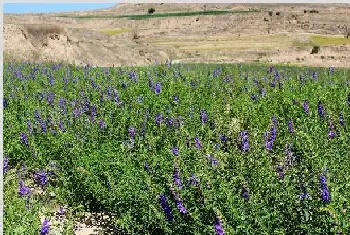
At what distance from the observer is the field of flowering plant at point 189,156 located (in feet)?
14.2

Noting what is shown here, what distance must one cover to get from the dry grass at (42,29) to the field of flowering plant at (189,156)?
72.7ft

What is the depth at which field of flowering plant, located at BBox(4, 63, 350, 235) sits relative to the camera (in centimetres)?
432

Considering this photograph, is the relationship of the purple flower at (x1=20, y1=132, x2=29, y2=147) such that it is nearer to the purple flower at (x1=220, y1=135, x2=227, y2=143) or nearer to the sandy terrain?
the sandy terrain

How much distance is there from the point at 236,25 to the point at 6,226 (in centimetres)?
7484

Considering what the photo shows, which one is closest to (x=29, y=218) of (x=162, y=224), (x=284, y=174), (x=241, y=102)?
(x=162, y=224)

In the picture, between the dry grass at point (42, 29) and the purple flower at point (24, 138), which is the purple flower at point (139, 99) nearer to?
the purple flower at point (24, 138)

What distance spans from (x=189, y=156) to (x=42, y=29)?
29218 mm

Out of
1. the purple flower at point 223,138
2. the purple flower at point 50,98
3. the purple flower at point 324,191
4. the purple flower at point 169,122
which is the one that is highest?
the purple flower at point 324,191

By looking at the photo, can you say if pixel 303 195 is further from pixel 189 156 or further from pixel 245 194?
pixel 189 156

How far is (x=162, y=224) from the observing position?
15.4ft

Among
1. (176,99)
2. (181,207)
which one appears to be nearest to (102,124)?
(176,99)

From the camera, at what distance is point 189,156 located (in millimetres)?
5695

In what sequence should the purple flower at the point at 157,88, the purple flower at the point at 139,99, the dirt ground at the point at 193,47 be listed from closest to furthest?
1. the purple flower at the point at 139,99
2. the purple flower at the point at 157,88
3. the dirt ground at the point at 193,47

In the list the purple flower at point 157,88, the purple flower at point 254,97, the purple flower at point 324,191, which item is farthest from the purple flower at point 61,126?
the purple flower at point 324,191
